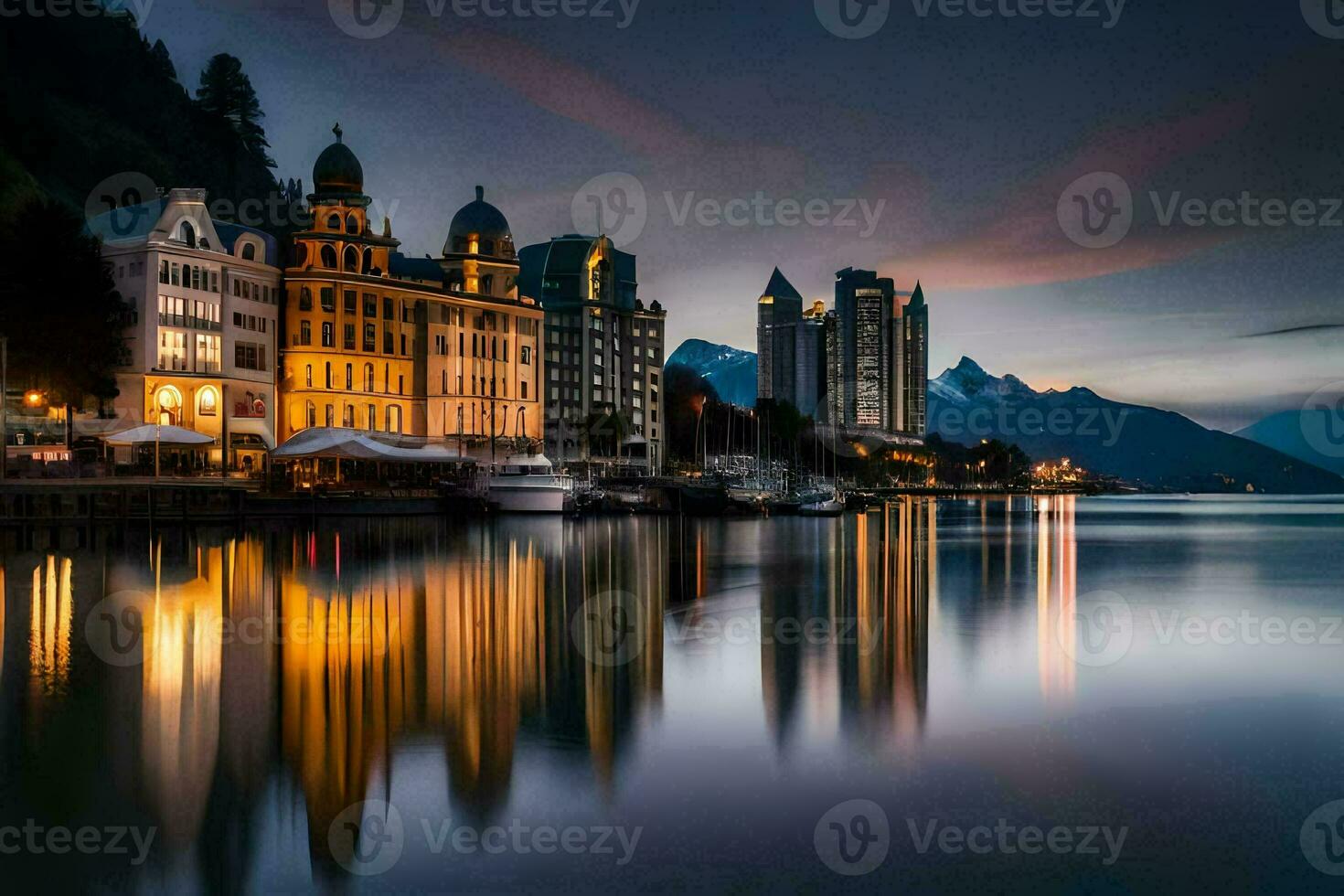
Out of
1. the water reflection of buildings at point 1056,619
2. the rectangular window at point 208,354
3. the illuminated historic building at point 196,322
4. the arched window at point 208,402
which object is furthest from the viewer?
the arched window at point 208,402

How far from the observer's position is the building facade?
510 feet

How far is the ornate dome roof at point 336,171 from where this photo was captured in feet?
336

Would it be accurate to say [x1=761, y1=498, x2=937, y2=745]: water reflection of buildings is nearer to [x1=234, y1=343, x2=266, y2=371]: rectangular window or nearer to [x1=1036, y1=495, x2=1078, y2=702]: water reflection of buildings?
[x1=1036, y1=495, x2=1078, y2=702]: water reflection of buildings

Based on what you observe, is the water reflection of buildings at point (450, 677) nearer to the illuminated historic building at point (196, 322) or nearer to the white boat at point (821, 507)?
the illuminated historic building at point (196, 322)

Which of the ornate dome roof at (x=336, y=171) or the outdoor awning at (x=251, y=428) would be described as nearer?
the outdoor awning at (x=251, y=428)

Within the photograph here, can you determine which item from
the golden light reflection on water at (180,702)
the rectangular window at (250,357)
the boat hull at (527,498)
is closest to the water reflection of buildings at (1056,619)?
the golden light reflection on water at (180,702)

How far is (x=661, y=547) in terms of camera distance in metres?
61.7

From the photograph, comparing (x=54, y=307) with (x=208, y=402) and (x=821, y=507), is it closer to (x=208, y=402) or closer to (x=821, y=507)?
(x=208, y=402)

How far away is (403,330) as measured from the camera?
355 ft

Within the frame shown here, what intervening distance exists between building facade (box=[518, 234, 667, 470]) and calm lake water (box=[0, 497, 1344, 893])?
11584 cm

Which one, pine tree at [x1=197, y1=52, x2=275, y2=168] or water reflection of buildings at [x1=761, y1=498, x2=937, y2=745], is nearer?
water reflection of buildings at [x1=761, y1=498, x2=937, y2=745]

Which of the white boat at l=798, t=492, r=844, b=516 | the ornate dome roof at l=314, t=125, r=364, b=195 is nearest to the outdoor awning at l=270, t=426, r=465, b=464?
the ornate dome roof at l=314, t=125, r=364, b=195

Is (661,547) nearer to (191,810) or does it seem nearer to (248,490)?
(248,490)

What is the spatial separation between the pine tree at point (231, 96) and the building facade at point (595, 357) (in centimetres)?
4156
